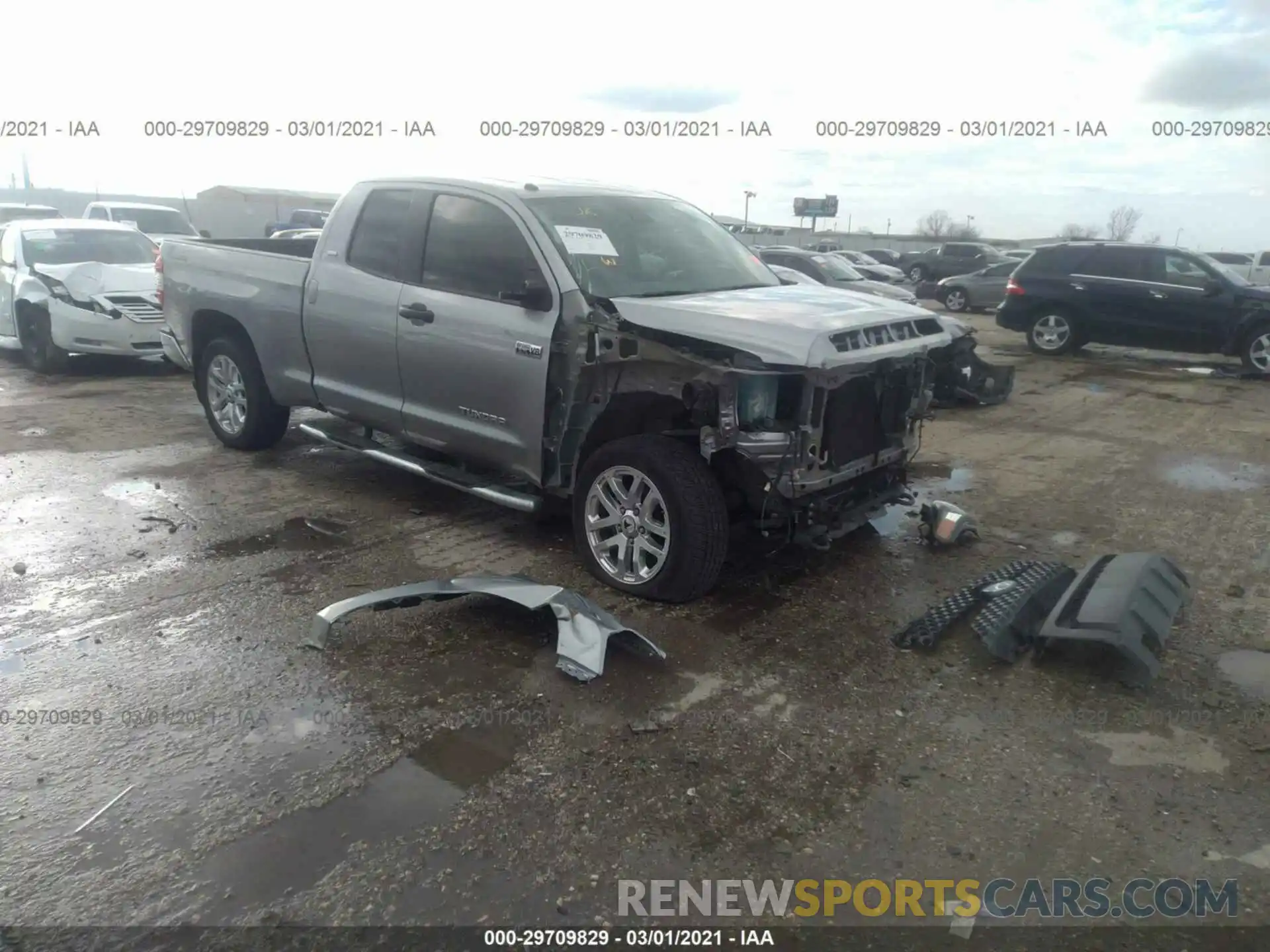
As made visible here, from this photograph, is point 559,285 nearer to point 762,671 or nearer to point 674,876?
point 762,671

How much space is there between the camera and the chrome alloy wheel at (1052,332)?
1495 cm

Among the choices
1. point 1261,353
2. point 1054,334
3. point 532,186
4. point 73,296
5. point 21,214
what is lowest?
point 1054,334

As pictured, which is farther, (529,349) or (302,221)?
(302,221)

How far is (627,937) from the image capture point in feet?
8.51

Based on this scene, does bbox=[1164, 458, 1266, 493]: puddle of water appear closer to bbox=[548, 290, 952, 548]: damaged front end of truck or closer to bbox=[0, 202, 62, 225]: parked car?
bbox=[548, 290, 952, 548]: damaged front end of truck

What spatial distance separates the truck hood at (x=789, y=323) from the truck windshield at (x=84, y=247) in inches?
374

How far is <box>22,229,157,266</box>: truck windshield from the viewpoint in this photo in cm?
1152

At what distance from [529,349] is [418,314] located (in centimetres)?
89

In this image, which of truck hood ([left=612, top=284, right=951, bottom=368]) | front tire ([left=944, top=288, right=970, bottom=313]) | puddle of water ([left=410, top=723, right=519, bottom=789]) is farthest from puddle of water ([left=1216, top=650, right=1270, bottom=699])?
front tire ([left=944, top=288, right=970, bottom=313])

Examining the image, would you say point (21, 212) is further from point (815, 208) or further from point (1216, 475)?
point (815, 208)

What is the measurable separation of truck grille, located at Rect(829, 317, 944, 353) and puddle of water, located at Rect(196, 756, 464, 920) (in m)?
2.61

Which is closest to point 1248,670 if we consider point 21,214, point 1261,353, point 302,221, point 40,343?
point 1261,353

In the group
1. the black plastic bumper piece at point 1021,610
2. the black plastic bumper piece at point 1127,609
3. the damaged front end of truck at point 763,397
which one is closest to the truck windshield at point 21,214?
the damaged front end of truck at point 763,397

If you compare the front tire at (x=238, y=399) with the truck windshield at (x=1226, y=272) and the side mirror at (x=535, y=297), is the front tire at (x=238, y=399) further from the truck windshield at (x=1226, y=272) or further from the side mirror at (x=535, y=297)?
the truck windshield at (x=1226, y=272)
